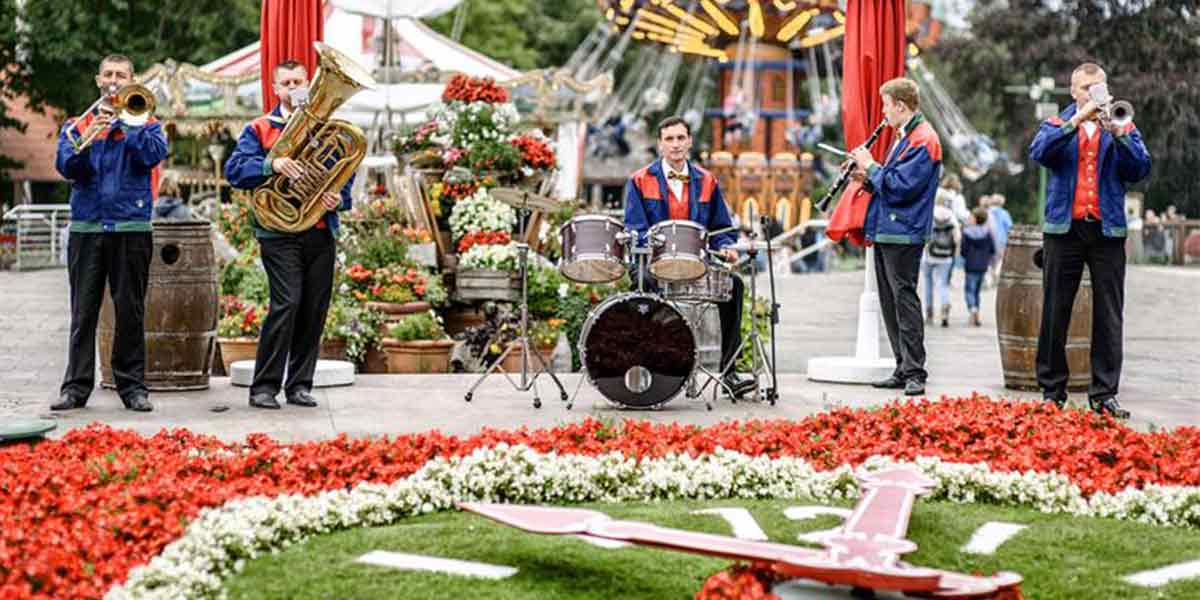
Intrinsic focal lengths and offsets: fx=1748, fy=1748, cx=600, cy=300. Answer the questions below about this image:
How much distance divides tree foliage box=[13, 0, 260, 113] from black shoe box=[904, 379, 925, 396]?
1204 inches

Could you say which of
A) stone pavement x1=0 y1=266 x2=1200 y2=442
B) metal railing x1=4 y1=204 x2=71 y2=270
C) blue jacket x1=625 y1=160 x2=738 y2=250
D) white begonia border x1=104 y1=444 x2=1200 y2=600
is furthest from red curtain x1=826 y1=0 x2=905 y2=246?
metal railing x1=4 y1=204 x2=71 y2=270

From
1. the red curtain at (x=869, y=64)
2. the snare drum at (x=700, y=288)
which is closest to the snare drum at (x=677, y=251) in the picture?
the snare drum at (x=700, y=288)

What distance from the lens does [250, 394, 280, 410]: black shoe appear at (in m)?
10.2

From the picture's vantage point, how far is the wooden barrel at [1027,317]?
11.3 meters

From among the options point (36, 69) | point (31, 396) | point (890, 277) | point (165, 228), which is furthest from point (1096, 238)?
point (36, 69)

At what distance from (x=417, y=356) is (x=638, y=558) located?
775 centimetres

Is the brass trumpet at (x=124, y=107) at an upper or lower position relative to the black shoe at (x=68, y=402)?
upper

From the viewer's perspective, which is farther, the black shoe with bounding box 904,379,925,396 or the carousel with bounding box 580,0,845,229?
the carousel with bounding box 580,0,845,229

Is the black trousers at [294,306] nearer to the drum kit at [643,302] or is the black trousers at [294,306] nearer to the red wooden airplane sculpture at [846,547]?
the drum kit at [643,302]

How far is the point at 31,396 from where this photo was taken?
36.6 feet

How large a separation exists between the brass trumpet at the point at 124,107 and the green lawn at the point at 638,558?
3.82 metres

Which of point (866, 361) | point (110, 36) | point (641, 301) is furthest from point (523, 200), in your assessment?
point (110, 36)

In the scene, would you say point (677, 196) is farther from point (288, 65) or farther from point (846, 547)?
point (846, 547)

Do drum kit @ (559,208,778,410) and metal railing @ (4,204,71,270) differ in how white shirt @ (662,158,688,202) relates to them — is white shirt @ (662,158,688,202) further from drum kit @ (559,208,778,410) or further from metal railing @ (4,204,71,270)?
metal railing @ (4,204,71,270)
